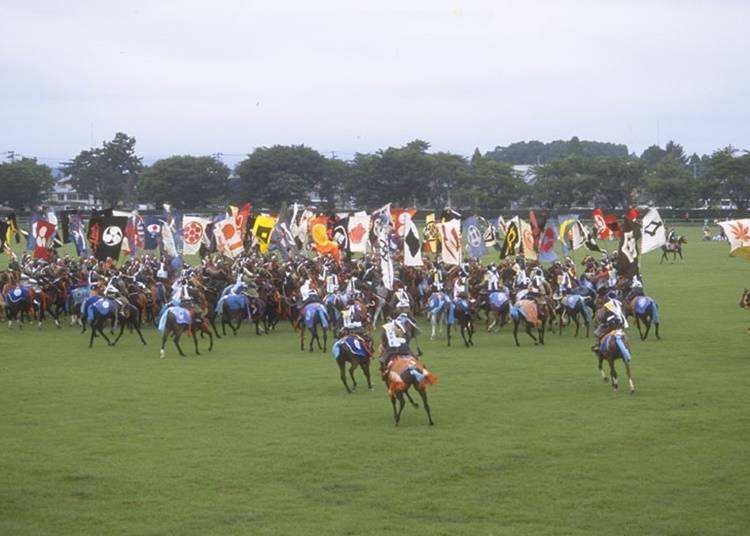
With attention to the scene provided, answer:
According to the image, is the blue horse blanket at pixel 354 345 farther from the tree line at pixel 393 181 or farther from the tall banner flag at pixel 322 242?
the tree line at pixel 393 181

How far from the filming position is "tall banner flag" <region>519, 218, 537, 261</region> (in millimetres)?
34438

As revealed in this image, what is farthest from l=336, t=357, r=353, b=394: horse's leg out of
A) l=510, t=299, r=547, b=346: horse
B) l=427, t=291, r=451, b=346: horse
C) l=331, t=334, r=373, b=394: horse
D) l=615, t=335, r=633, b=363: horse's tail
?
l=427, t=291, r=451, b=346: horse

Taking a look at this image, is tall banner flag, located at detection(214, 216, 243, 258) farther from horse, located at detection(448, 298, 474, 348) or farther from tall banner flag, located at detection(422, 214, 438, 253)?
horse, located at detection(448, 298, 474, 348)

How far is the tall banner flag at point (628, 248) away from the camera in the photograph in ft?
84.3

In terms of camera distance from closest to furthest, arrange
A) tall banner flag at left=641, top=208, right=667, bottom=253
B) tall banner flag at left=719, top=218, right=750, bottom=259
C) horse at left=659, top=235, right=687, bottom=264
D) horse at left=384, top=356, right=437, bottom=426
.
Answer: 1. horse at left=384, top=356, right=437, bottom=426
2. tall banner flag at left=719, top=218, right=750, bottom=259
3. tall banner flag at left=641, top=208, right=667, bottom=253
4. horse at left=659, top=235, right=687, bottom=264

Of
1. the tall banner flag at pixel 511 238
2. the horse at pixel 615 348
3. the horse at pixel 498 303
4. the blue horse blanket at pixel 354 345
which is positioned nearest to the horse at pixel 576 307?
the horse at pixel 498 303

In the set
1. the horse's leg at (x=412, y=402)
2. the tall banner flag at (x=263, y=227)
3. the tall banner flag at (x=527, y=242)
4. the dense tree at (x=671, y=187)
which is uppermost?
the dense tree at (x=671, y=187)

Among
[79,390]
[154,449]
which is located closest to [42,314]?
[79,390]

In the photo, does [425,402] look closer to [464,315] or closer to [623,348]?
[623,348]

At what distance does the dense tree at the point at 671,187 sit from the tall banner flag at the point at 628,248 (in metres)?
83.4

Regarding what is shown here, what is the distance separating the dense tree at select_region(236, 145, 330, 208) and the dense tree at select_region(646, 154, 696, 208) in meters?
34.8

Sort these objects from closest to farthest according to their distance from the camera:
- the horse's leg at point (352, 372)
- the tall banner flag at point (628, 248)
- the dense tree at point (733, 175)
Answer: the horse's leg at point (352, 372) → the tall banner flag at point (628, 248) → the dense tree at point (733, 175)

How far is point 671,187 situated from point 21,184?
6749 cm

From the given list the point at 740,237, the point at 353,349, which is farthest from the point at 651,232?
the point at 353,349
